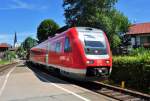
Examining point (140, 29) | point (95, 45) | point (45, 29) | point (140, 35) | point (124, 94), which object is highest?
point (45, 29)

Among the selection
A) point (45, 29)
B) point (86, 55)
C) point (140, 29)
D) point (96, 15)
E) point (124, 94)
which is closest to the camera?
point (124, 94)

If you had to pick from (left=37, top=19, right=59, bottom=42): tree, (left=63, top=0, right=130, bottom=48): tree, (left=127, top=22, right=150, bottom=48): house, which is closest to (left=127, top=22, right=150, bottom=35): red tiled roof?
(left=127, top=22, right=150, bottom=48): house

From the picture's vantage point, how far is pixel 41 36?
9775cm

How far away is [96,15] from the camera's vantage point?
146 ft

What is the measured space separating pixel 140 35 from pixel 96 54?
45.6 meters

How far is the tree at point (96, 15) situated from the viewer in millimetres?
44438

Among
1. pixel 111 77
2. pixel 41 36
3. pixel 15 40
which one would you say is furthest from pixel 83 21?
pixel 15 40

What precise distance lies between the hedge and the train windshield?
47.7 inches

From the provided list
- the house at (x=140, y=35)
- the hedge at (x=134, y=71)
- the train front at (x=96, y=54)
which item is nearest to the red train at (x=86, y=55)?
the train front at (x=96, y=54)

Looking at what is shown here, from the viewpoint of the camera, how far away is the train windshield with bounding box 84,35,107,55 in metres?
17.7

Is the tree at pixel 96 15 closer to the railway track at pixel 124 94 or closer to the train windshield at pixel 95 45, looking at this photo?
the train windshield at pixel 95 45

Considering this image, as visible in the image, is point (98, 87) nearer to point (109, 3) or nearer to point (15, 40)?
point (109, 3)

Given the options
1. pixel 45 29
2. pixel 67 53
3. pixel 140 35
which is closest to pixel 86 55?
pixel 67 53

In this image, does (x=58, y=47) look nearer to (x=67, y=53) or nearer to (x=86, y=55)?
(x=67, y=53)
